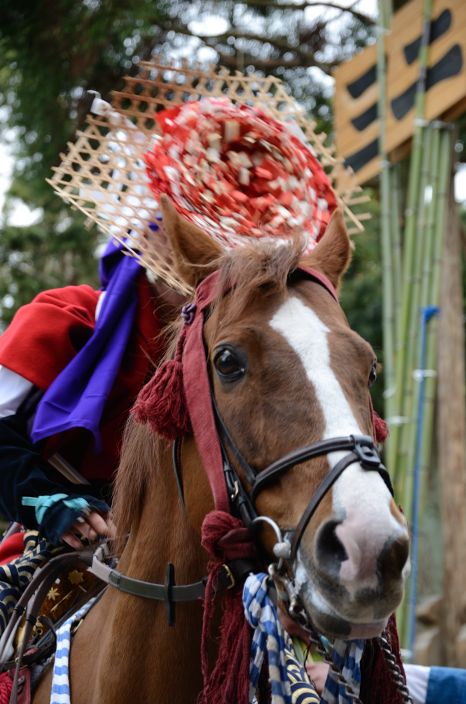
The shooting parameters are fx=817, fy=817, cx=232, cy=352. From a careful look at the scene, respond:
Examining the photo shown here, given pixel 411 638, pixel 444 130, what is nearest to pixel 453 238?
pixel 444 130

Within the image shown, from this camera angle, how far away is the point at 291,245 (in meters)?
2.26

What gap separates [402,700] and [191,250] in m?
1.33

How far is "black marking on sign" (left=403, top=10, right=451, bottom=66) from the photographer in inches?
237

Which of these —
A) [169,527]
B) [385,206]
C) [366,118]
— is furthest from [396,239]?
[169,527]

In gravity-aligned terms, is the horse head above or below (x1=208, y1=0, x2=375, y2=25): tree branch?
below

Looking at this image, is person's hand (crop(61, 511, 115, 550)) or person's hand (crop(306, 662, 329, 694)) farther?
person's hand (crop(61, 511, 115, 550))

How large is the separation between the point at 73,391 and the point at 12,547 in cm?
80

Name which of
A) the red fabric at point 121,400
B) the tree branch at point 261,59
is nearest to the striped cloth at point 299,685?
the red fabric at point 121,400

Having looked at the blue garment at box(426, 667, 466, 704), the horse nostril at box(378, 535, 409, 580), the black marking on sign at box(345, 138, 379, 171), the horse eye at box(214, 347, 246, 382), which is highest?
the black marking on sign at box(345, 138, 379, 171)

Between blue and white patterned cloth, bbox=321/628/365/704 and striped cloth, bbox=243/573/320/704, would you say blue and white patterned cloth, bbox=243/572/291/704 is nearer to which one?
striped cloth, bbox=243/573/320/704

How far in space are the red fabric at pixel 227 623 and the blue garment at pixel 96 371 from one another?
880mm

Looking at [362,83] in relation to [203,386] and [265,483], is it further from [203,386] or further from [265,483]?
[265,483]

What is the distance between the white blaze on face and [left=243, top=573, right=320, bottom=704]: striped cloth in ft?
1.14

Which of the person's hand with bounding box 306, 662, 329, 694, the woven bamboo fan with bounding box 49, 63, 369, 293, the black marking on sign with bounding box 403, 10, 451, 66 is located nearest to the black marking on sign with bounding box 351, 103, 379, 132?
the black marking on sign with bounding box 403, 10, 451, 66
